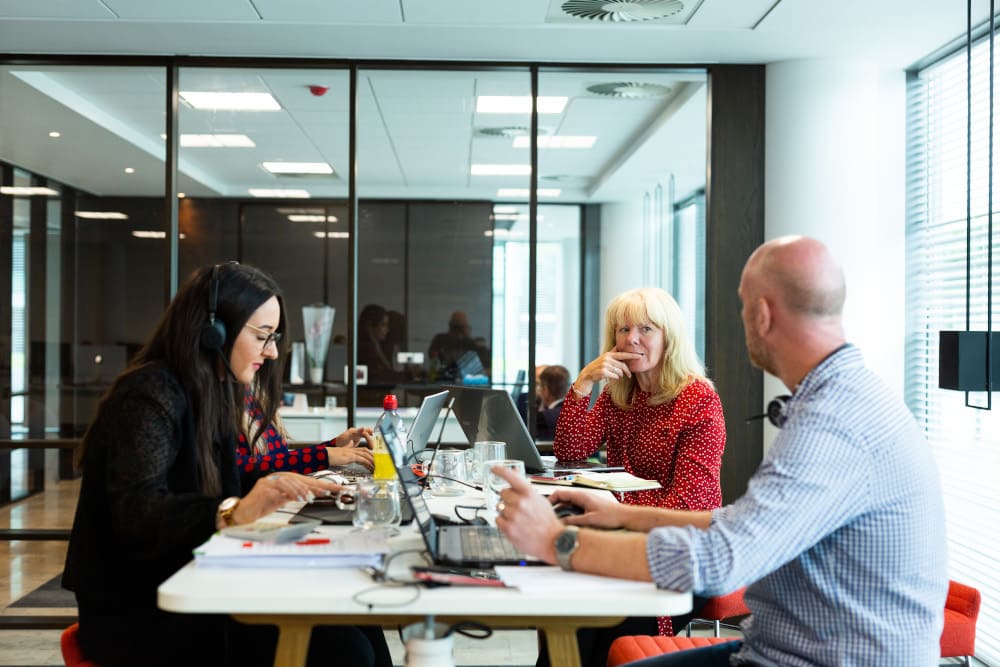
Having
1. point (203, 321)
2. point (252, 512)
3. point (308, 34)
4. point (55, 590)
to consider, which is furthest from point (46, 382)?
point (252, 512)

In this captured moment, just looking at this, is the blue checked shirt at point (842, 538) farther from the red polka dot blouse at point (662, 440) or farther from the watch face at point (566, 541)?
the red polka dot blouse at point (662, 440)

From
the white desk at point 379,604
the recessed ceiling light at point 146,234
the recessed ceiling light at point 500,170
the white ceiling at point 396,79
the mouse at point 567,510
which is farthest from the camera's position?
the recessed ceiling light at point 146,234

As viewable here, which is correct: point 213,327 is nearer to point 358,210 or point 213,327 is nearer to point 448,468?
point 448,468

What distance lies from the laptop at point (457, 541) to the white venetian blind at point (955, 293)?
2624mm

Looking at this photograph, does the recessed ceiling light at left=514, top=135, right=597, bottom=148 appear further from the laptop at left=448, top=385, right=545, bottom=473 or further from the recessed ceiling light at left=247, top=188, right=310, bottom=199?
the laptop at left=448, top=385, right=545, bottom=473

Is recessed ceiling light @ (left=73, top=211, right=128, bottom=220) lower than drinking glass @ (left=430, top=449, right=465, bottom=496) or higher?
higher

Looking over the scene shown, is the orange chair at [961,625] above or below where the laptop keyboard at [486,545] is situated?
below

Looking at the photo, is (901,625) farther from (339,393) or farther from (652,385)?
(339,393)

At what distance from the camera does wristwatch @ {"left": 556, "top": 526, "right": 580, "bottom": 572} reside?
1.60 m

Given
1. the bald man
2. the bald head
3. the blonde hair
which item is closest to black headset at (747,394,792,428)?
the bald man

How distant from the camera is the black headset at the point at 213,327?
6.84ft

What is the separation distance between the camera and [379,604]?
1.46 meters

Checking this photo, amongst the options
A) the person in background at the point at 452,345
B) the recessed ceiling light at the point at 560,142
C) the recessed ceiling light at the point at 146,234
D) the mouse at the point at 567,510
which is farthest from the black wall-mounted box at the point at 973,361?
the recessed ceiling light at the point at 146,234

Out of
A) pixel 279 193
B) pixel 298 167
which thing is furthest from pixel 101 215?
pixel 298 167
